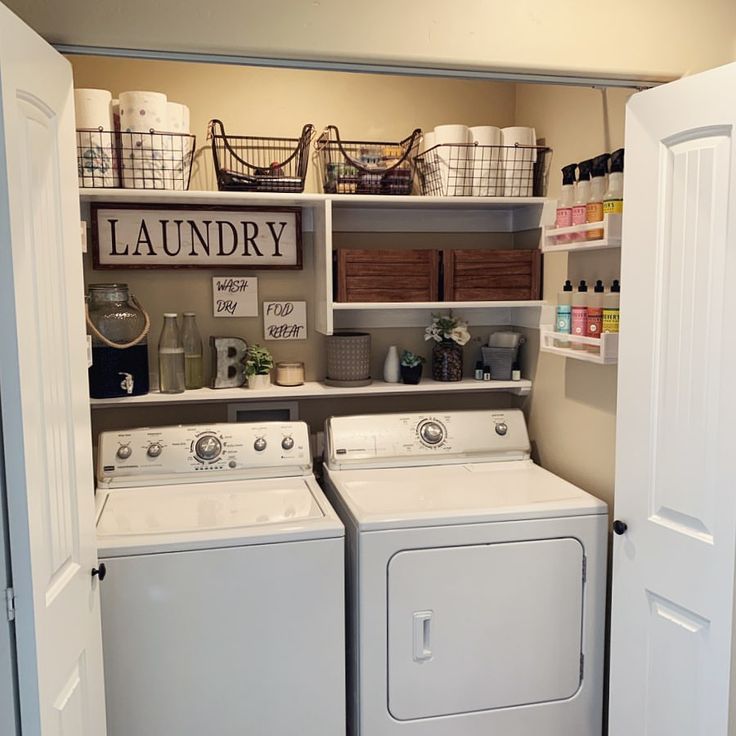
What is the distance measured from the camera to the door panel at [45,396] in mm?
1270

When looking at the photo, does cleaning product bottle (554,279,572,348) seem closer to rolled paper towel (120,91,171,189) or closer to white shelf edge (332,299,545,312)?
white shelf edge (332,299,545,312)

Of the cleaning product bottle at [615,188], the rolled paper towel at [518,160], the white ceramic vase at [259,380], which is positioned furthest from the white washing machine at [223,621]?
the rolled paper towel at [518,160]

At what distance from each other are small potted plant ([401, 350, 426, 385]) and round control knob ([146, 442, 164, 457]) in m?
0.91

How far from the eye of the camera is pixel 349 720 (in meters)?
2.32

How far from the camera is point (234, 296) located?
2.80m

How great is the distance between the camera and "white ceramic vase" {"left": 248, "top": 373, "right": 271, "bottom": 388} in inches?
106

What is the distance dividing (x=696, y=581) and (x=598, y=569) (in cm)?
58

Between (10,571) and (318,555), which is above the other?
(10,571)

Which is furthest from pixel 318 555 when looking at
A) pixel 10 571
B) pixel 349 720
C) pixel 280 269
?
pixel 280 269

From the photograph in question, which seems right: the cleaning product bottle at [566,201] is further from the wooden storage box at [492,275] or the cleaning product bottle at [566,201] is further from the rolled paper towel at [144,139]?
the rolled paper towel at [144,139]

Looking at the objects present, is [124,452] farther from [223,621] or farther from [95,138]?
[95,138]

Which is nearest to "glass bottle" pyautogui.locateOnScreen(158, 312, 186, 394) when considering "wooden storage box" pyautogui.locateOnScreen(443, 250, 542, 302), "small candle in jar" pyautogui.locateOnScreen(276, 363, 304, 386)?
"small candle in jar" pyautogui.locateOnScreen(276, 363, 304, 386)

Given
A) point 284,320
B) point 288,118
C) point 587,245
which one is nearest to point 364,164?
point 288,118

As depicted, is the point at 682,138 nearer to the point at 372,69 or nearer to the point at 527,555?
the point at 372,69
